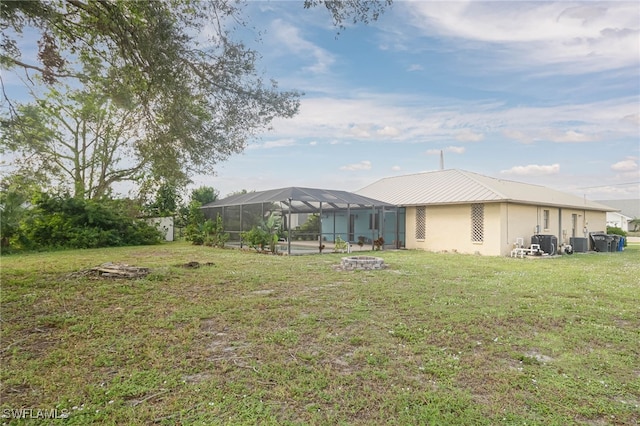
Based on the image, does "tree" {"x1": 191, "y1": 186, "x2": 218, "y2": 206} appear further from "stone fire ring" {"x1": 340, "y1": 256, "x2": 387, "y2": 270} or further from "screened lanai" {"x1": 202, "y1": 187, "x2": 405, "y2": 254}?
"stone fire ring" {"x1": 340, "y1": 256, "x2": 387, "y2": 270}

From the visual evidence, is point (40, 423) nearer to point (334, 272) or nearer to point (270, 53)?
point (270, 53)

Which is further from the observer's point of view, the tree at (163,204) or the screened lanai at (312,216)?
the tree at (163,204)

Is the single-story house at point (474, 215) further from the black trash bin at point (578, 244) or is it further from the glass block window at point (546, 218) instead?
the black trash bin at point (578, 244)

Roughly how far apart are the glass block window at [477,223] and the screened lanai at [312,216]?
3818 millimetres

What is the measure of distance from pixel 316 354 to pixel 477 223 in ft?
48.2

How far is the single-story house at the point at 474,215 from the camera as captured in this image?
16.0 m

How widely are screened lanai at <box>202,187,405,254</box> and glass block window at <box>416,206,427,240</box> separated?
1.01m

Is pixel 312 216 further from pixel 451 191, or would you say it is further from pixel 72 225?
pixel 72 225

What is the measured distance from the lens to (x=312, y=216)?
75.4ft

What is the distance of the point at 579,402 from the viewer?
9.62 ft

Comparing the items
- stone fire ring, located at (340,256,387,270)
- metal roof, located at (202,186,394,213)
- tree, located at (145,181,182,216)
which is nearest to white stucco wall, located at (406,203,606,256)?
metal roof, located at (202,186,394,213)

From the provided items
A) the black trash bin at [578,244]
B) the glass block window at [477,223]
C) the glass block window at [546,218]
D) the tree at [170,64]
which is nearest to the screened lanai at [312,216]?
the glass block window at [477,223]

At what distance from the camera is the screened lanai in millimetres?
16547

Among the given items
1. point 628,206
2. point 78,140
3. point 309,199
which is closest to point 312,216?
point 309,199
